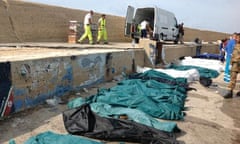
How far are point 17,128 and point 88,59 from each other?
3823 millimetres

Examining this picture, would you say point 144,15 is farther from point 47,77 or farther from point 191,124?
point 191,124

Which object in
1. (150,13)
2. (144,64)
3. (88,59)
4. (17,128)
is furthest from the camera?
(150,13)

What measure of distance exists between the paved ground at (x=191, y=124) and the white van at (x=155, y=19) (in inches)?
418

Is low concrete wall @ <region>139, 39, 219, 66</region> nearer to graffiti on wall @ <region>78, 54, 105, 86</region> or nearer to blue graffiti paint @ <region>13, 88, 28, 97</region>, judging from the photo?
graffiti on wall @ <region>78, 54, 105, 86</region>

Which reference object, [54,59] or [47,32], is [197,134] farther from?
[47,32]

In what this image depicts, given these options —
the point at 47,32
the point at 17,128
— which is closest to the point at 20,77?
the point at 17,128

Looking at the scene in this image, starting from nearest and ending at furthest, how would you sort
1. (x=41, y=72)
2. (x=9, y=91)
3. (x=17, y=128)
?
(x=17, y=128) < (x=9, y=91) < (x=41, y=72)

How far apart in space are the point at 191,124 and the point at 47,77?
3176 millimetres

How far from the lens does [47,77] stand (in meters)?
6.45

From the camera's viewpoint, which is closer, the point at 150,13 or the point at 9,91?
the point at 9,91

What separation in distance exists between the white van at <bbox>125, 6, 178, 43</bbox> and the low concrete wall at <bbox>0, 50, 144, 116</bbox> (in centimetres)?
814

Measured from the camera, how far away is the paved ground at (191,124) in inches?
190

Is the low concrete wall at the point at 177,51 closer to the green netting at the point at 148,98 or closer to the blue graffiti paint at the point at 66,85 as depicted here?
the green netting at the point at 148,98

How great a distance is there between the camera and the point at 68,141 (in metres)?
3.94
